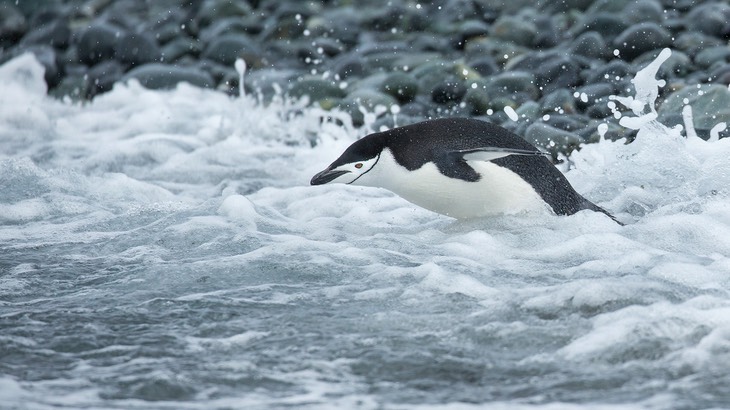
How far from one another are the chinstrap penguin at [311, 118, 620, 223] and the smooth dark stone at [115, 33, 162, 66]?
4.90 metres

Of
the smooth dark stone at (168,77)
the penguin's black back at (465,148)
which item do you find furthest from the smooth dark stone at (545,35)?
the penguin's black back at (465,148)

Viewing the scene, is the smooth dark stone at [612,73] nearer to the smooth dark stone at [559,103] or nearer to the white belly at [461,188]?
the smooth dark stone at [559,103]

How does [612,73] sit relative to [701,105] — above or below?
above

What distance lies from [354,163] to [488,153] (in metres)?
0.57

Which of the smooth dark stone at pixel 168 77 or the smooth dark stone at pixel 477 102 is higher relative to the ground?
the smooth dark stone at pixel 168 77

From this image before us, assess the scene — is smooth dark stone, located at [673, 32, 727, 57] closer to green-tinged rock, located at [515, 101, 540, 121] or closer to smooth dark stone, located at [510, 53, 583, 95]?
smooth dark stone, located at [510, 53, 583, 95]

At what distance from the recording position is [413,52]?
8922 mm

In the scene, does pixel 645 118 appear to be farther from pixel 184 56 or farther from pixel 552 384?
pixel 184 56

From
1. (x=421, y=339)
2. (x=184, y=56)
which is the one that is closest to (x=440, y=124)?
(x=421, y=339)

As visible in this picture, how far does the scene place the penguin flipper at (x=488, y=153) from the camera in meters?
4.77

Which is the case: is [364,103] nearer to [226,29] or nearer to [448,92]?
[448,92]

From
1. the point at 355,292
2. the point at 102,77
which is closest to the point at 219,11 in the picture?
the point at 102,77

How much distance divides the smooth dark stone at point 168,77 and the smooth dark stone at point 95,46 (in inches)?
29.9

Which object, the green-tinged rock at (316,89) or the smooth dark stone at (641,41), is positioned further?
the green-tinged rock at (316,89)
